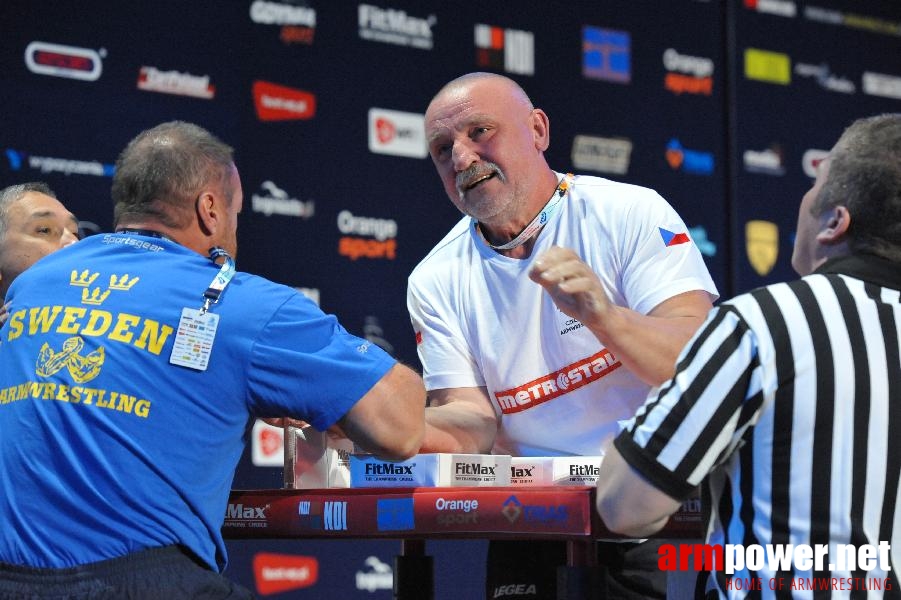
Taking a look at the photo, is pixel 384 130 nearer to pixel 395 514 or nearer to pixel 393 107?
pixel 393 107

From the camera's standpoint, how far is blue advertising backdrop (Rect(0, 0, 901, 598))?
162 inches

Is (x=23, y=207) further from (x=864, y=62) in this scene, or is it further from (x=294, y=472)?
(x=864, y=62)

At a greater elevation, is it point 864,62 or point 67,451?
point 864,62

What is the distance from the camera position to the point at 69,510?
65.8 inches

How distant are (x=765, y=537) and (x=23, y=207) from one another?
211 cm

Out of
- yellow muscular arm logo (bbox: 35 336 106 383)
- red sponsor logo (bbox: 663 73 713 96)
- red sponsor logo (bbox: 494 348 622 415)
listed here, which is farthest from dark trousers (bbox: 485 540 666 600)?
red sponsor logo (bbox: 663 73 713 96)

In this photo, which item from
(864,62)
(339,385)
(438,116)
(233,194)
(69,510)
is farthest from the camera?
(864,62)

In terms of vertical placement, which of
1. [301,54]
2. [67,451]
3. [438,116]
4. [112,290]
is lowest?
[67,451]

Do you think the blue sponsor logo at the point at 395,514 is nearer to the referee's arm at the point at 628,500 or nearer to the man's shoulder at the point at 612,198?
the referee's arm at the point at 628,500

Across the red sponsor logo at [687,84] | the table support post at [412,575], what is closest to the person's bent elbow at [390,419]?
the table support post at [412,575]

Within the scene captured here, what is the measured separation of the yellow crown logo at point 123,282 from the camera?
69.4 inches

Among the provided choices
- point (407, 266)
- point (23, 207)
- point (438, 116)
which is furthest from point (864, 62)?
point (23, 207)

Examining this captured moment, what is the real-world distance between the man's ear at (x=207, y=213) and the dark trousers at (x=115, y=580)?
0.57 m

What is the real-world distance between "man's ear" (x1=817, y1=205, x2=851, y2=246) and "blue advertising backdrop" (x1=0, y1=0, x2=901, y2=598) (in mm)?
3145
